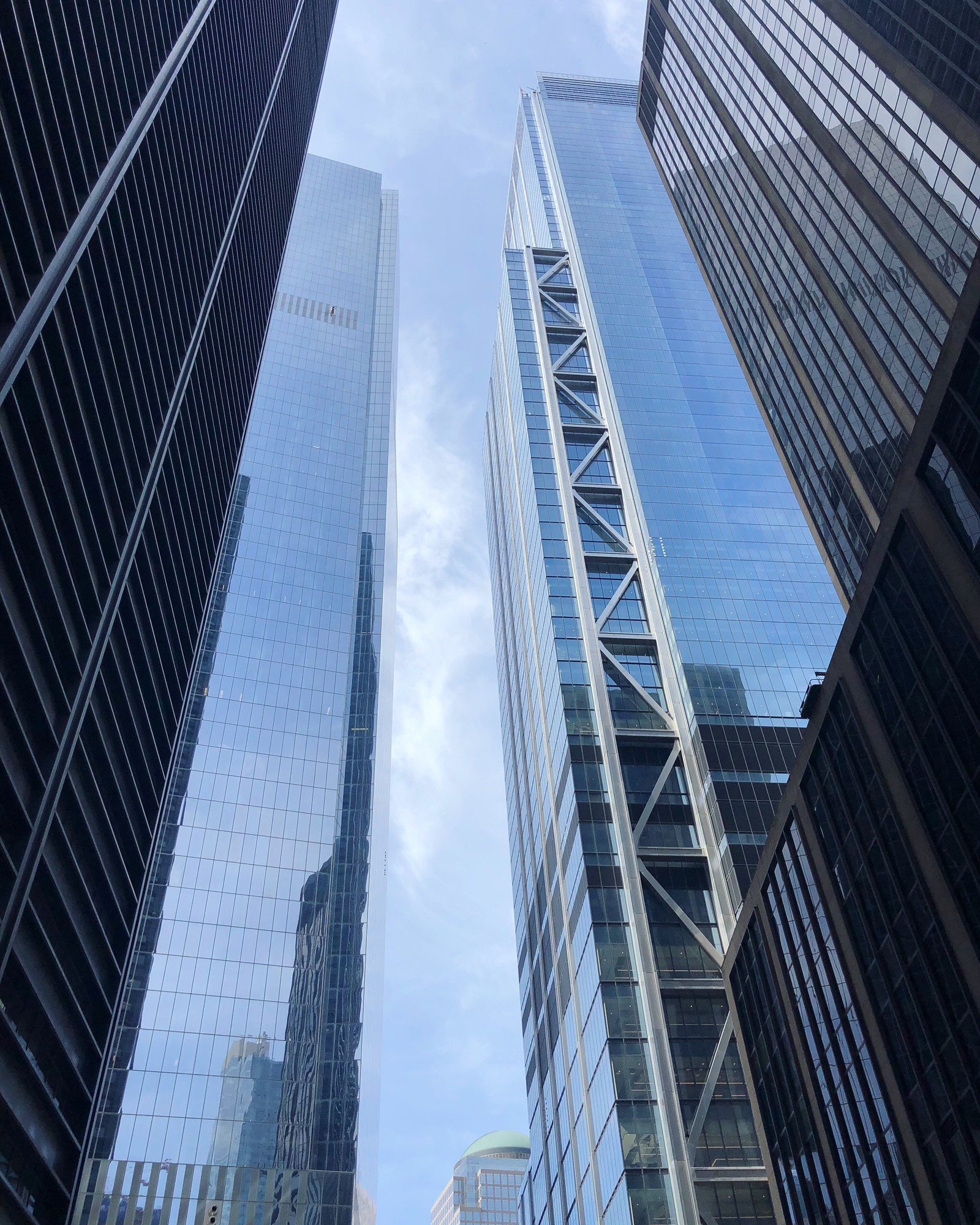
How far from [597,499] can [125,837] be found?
80.6 m

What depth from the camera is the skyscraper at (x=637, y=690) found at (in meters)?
65.2

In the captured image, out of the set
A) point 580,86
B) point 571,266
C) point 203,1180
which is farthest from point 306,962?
→ point 580,86

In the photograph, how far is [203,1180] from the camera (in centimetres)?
7806

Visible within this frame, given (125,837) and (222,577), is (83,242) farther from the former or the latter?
(222,577)

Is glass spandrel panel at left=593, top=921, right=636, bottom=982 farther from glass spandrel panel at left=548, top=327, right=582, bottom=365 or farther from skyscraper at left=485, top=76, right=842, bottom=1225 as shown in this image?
glass spandrel panel at left=548, top=327, right=582, bottom=365

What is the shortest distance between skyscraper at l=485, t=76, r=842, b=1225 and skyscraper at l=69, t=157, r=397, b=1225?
16.6 metres

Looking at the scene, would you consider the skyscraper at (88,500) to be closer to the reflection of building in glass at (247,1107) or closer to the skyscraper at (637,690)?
the skyscraper at (637,690)

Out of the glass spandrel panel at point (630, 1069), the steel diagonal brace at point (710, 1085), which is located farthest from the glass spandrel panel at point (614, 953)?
the steel diagonal brace at point (710, 1085)

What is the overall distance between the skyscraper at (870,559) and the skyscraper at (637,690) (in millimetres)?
15243

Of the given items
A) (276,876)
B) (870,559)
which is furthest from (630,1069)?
(276,876)

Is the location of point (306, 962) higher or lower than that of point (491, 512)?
lower

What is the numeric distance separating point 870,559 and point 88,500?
87.3 feet

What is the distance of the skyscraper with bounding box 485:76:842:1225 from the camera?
65.2m

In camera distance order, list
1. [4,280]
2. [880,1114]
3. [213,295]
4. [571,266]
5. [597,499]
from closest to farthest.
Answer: [4,280]
[880,1114]
[213,295]
[597,499]
[571,266]
